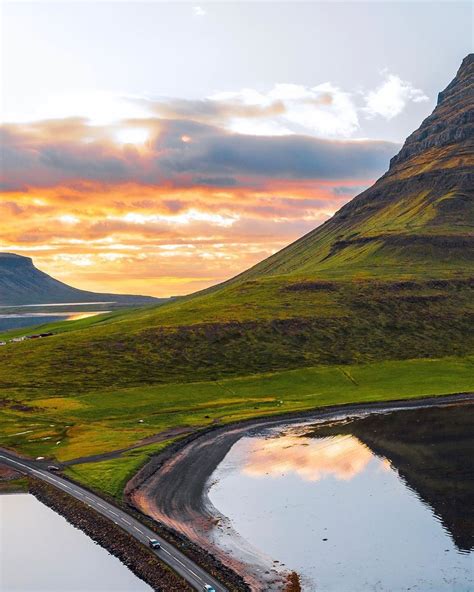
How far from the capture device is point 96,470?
4213 inches

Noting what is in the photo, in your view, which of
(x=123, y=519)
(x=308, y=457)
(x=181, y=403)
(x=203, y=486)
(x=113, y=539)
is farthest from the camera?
(x=181, y=403)

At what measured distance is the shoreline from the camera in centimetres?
7356

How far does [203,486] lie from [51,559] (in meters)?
31.7

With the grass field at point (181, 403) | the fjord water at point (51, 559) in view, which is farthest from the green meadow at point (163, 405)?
the fjord water at point (51, 559)

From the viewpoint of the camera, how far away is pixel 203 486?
103062mm

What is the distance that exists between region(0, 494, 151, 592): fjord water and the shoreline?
417 inches

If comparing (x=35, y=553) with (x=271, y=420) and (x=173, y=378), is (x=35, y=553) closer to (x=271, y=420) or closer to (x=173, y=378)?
(x=271, y=420)

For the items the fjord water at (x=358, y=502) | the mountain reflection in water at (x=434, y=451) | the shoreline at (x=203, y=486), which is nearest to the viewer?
the fjord water at (x=358, y=502)

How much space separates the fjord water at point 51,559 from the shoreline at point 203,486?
1058 centimetres

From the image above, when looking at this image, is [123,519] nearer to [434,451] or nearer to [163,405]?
[434,451]

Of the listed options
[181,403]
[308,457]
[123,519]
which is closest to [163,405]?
[181,403]

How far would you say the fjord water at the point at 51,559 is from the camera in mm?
68938

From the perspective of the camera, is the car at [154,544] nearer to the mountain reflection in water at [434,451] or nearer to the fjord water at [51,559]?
the fjord water at [51,559]

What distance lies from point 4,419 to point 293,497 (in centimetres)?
7792
